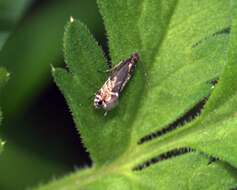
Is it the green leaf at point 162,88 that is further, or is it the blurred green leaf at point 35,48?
the blurred green leaf at point 35,48

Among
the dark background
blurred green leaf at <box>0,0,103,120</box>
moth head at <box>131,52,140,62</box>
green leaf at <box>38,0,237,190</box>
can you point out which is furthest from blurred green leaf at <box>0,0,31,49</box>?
moth head at <box>131,52,140,62</box>

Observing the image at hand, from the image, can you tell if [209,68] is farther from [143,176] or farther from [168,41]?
[143,176]

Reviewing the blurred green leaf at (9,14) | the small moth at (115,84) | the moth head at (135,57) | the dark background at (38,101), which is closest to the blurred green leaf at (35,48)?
the dark background at (38,101)

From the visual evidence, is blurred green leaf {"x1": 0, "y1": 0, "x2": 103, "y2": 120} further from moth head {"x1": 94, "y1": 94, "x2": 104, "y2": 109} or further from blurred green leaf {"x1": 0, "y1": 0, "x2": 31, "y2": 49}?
moth head {"x1": 94, "y1": 94, "x2": 104, "y2": 109}

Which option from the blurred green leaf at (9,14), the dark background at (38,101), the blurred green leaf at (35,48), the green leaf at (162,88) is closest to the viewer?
the green leaf at (162,88)

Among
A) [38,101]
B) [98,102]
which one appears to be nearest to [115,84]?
[98,102]

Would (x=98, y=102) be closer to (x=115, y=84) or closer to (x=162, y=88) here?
(x=115, y=84)

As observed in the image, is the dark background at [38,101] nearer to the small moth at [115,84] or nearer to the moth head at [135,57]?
the small moth at [115,84]

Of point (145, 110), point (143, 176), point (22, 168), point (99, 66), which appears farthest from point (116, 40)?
point (22, 168)
